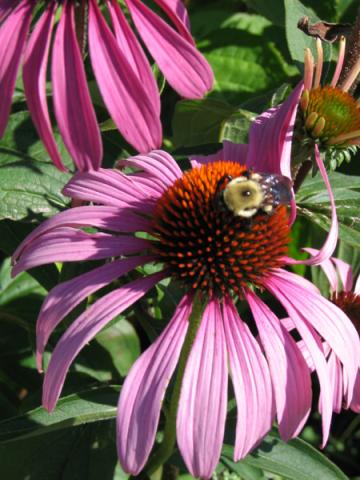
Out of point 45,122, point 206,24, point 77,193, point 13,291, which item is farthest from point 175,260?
point 206,24

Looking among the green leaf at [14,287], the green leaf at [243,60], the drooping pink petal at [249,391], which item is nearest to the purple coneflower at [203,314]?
the drooping pink petal at [249,391]

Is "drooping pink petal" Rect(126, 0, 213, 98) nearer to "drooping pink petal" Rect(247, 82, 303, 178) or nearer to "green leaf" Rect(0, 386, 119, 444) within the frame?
"drooping pink petal" Rect(247, 82, 303, 178)

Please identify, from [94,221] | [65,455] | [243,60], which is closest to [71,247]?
Result: [94,221]

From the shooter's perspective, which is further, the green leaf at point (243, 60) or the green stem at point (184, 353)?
the green leaf at point (243, 60)

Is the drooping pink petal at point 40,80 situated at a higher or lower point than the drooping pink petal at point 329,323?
higher

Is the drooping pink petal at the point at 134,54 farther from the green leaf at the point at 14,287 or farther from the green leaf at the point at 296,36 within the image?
the green leaf at the point at 14,287

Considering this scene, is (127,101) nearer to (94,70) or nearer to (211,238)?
(94,70)
